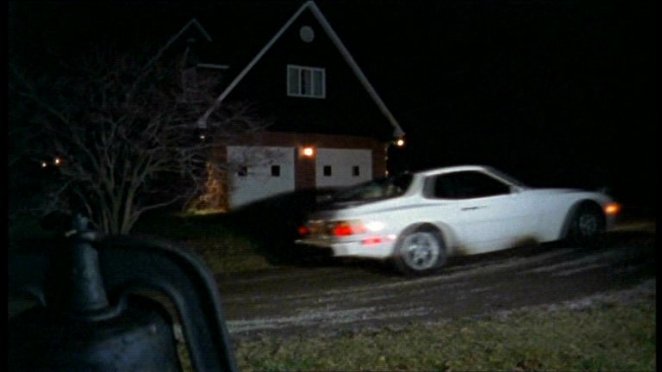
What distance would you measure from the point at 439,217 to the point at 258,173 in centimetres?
1273

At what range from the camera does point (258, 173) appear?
23.4 m

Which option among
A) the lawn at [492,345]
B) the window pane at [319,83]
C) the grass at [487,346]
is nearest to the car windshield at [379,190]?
the lawn at [492,345]

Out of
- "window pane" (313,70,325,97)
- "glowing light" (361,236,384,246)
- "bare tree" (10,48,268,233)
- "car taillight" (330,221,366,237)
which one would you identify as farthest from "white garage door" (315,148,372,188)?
A: "glowing light" (361,236,384,246)

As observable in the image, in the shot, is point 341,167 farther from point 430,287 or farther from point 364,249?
point 430,287

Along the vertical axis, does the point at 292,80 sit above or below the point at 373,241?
above

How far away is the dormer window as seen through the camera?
25281mm

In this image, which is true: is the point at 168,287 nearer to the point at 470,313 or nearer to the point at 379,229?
the point at 470,313

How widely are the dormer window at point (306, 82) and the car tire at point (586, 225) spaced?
46.0 feet

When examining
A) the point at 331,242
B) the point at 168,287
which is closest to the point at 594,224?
the point at 331,242

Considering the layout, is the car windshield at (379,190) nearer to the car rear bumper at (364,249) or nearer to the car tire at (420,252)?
the car tire at (420,252)

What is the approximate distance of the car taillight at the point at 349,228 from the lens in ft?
35.7

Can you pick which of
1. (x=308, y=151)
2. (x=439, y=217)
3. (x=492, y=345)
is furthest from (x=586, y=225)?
(x=308, y=151)

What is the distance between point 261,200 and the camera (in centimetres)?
2378

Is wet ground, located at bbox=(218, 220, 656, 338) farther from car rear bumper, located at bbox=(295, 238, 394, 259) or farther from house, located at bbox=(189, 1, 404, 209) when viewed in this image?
house, located at bbox=(189, 1, 404, 209)
